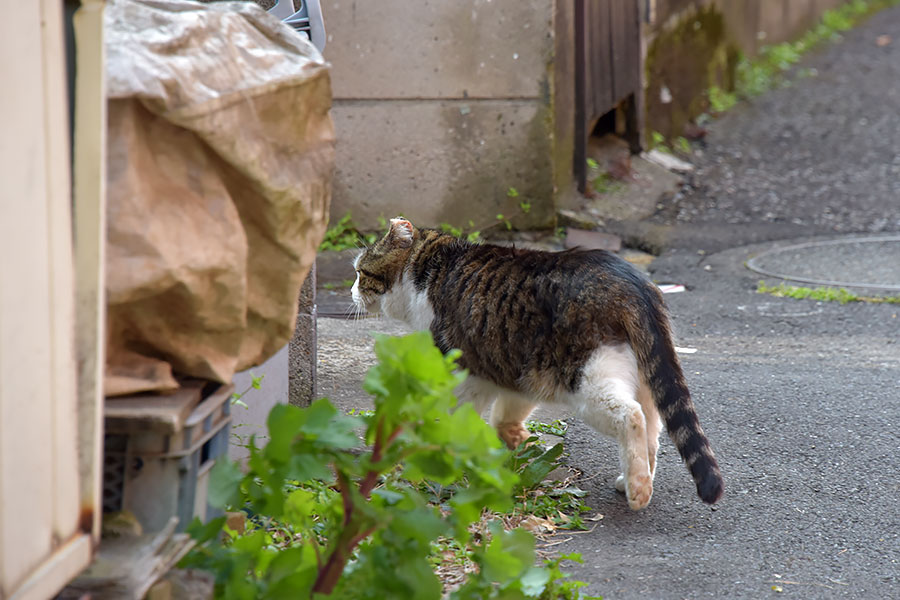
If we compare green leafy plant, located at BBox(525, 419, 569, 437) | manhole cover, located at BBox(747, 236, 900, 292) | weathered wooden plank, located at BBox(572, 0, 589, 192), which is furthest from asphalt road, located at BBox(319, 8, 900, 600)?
weathered wooden plank, located at BBox(572, 0, 589, 192)

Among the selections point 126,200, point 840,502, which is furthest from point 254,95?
point 840,502

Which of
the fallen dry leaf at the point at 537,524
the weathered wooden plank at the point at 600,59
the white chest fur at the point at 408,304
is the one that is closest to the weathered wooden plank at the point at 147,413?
the fallen dry leaf at the point at 537,524

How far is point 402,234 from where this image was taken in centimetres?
391

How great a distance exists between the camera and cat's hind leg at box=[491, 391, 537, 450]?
12.4 feet

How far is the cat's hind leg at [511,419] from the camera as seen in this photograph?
3775mm

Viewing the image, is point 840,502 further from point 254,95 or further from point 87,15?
point 87,15

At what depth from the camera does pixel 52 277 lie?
1.68m

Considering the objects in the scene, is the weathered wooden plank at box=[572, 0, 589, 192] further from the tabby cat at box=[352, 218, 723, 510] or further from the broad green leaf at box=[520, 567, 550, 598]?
the broad green leaf at box=[520, 567, 550, 598]

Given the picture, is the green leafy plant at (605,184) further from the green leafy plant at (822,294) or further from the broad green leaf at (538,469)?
the broad green leaf at (538,469)

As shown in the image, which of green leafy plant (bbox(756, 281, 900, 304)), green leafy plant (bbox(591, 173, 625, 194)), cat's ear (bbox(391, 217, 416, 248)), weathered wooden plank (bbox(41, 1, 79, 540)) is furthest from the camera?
green leafy plant (bbox(591, 173, 625, 194))

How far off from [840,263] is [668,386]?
3799mm

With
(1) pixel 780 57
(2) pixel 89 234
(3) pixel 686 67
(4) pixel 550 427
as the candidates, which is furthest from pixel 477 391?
(1) pixel 780 57

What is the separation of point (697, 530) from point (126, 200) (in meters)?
2.08

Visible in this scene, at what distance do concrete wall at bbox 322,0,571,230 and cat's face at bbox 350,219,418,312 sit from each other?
2746mm
